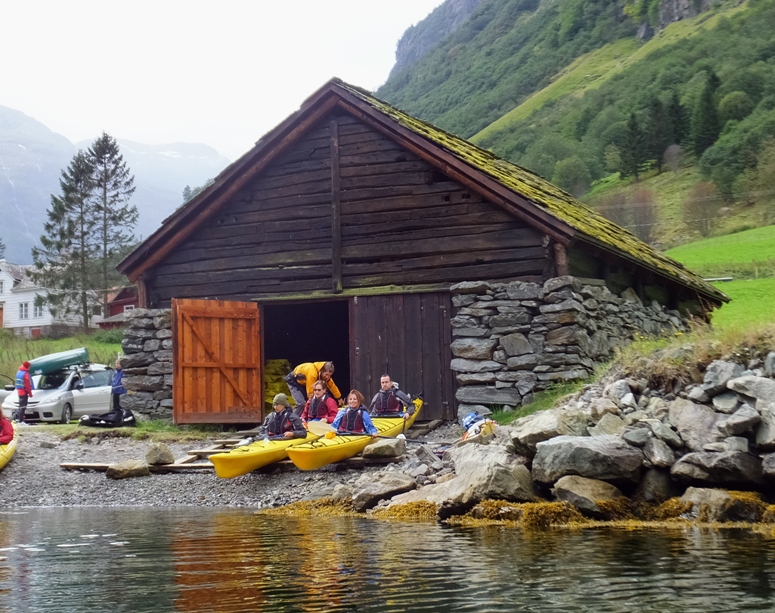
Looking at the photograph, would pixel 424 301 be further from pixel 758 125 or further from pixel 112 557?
pixel 758 125

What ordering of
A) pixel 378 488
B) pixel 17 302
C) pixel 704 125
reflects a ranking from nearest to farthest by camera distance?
pixel 378 488 → pixel 704 125 → pixel 17 302

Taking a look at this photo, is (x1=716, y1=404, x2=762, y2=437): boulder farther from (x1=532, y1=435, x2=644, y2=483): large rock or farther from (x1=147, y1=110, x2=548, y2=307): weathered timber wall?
(x1=147, y1=110, x2=548, y2=307): weathered timber wall

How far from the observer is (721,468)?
32.7ft

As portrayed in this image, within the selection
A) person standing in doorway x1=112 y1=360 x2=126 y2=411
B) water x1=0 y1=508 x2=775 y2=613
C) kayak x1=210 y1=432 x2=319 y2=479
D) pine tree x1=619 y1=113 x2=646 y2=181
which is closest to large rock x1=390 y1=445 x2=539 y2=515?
water x1=0 y1=508 x2=775 y2=613

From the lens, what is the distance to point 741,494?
9.79 metres

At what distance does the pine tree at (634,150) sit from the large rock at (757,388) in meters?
59.5

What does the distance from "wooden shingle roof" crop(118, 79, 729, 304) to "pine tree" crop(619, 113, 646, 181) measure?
4910 centimetres

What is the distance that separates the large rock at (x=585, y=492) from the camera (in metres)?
10.0

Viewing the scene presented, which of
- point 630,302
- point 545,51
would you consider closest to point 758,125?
point 630,302

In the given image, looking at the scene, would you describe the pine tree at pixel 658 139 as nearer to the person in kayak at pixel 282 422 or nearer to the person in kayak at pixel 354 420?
the person in kayak at pixel 354 420

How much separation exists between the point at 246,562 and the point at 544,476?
3.94m

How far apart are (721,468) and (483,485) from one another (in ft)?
8.23

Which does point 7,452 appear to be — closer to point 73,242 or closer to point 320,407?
point 320,407

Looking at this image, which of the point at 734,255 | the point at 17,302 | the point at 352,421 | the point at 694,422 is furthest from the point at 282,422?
the point at 17,302
